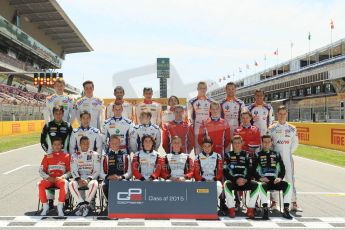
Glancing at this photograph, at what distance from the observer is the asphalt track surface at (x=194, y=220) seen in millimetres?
6070

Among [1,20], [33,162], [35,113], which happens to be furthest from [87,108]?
[1,20]

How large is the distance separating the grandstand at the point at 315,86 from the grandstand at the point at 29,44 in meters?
30.9

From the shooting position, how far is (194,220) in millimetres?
6477

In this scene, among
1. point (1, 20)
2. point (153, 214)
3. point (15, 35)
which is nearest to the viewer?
point (153, 214)

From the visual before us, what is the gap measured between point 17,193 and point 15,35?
54213mm

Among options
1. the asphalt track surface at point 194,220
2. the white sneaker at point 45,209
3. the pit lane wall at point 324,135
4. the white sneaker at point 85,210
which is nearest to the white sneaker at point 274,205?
the asphalt track surface at point 194,220

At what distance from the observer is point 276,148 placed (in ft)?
24.5

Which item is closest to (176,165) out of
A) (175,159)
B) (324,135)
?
(175,159)

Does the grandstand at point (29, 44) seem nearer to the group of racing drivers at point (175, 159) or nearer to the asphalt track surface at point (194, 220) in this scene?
the asphalt track surface at point (194, 220)

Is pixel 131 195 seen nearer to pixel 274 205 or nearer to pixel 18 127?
pixel 274 205

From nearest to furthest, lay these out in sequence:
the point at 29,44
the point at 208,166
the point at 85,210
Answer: the point at 85,210
the point at 208,166
the point at 29,44

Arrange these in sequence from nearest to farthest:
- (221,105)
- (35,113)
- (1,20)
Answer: (221,105) < (35,113) < (1,20)

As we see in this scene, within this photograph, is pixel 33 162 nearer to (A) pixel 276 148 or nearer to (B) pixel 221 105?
(B) pixel 221 105

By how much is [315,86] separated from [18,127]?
4250 centimetres
